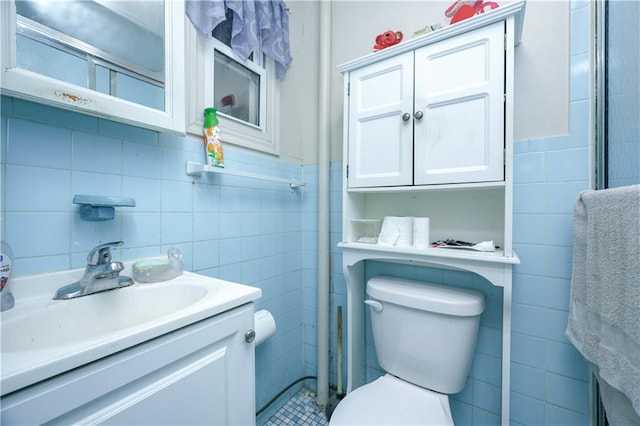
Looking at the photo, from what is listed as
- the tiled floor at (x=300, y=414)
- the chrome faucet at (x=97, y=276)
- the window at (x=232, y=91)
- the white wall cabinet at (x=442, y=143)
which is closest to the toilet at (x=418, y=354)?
the white wall cabinet at (x=442, y=143)

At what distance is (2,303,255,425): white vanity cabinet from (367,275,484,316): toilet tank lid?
0.59 m

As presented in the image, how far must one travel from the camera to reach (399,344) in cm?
107

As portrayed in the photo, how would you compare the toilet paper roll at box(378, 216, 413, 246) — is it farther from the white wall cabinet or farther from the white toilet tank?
the white toilet tank

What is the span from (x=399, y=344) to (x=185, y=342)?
0.83m

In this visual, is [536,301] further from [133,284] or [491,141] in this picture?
[133,284]

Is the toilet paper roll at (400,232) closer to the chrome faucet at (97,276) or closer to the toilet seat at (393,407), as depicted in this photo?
A: the toilet seat at (393,407)

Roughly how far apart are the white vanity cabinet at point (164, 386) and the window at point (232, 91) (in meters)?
0.78

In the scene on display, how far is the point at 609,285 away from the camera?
69 centimetres

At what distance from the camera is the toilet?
2.93 ft

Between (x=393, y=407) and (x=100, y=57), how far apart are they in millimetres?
1483

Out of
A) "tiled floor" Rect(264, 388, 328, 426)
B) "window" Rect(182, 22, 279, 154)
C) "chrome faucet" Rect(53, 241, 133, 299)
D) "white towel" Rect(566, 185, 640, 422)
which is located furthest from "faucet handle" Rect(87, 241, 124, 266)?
"white towel" Rect(566, 185, 640, 422)

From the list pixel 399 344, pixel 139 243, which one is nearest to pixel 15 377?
pixel 139 243

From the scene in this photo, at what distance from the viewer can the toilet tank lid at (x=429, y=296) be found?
95 cm

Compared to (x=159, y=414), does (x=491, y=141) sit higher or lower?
higher
